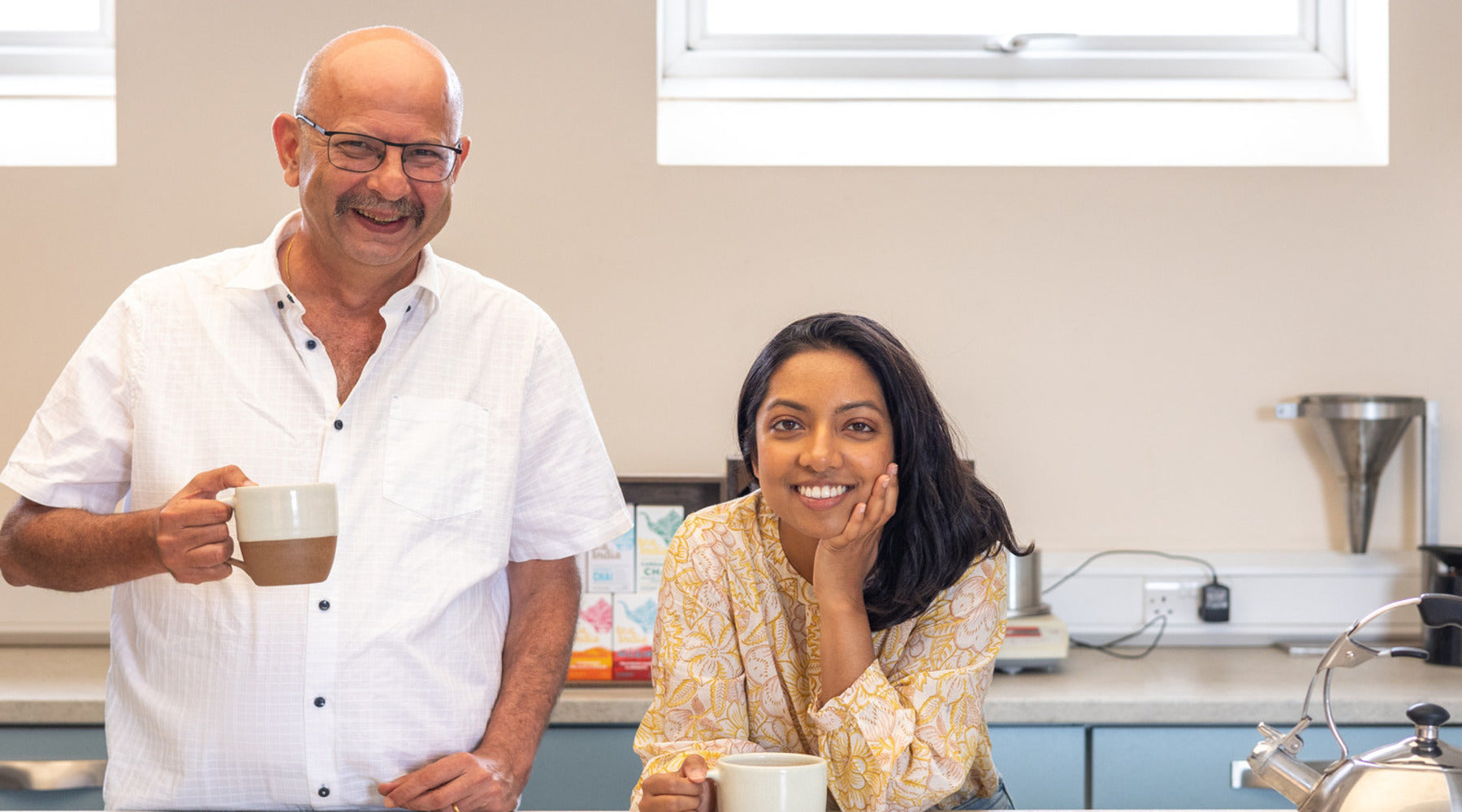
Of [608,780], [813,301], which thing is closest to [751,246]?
[813,301]

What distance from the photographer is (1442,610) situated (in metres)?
1.08

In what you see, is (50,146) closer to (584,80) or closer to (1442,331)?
(584,80)

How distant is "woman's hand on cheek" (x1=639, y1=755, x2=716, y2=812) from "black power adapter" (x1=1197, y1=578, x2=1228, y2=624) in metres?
1.82

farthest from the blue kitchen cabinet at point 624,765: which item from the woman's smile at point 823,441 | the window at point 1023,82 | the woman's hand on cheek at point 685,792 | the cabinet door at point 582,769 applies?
the window at point 1023,82

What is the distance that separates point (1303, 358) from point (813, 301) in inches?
42.7

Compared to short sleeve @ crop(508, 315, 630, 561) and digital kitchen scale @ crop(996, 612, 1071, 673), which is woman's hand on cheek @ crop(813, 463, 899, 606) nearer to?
short sleeve @ crop(508, 315, 630, 561)

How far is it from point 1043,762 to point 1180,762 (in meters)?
0.23

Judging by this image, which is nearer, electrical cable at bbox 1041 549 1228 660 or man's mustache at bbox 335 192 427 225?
man's mustache at bbox 335 192 427 225

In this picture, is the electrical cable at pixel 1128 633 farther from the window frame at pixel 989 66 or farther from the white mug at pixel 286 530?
the white mug at pixel 286 530

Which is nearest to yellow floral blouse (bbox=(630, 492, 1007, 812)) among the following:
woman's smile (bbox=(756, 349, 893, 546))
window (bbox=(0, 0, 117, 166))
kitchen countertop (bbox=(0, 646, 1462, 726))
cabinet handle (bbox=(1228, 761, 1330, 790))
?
woman's smile (bbox=(756, 349, 893, 546))

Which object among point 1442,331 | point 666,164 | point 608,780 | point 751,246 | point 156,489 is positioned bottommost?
point 608,780

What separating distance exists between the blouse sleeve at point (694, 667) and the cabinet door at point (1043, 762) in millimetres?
845

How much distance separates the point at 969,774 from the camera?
157 cm

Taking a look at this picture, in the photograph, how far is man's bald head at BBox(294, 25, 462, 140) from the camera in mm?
1476
